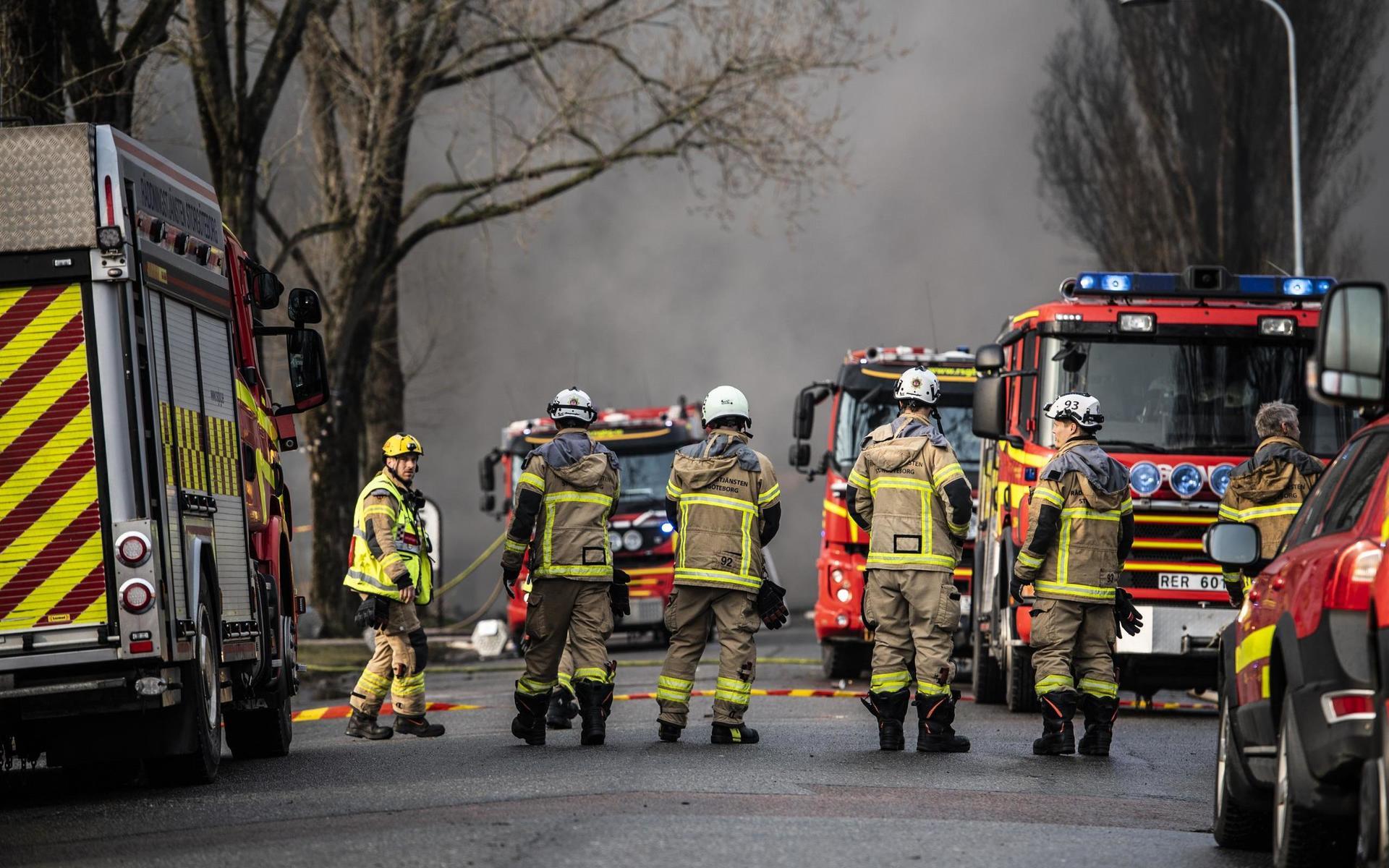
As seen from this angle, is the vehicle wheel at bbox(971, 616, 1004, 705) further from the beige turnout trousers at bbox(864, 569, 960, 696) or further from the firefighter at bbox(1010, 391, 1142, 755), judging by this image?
the beige turnout trousers at bbox(864, 569, 960, 696)

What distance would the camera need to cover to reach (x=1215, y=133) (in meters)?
34.4

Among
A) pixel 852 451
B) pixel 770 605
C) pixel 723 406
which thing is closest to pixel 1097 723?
pixel 770 605

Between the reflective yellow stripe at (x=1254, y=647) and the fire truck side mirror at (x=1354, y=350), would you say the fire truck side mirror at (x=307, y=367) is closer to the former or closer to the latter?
the reflective yellow stripe at (x=1254, y=647)

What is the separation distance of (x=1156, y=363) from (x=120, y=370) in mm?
6781

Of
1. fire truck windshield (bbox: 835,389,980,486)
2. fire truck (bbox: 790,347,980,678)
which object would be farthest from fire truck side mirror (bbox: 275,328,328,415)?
fire truck windshield (bbox: 835,389,980,486)

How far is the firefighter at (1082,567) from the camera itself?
10.8 m

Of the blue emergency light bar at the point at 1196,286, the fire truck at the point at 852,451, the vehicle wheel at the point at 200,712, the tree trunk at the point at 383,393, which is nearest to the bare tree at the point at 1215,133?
the tree trunk at the point at 383,393

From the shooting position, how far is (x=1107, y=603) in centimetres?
1091

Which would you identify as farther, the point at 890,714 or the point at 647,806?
the point at 890,714

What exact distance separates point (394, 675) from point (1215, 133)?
84.2 ft

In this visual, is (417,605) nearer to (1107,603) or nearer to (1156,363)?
(1107,603)

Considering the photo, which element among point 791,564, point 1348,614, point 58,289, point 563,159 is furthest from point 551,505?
point 791,564

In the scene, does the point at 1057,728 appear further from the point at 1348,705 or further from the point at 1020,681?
the point at 1348,705

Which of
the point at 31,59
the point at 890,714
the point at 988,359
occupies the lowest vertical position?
the point at 890,714
